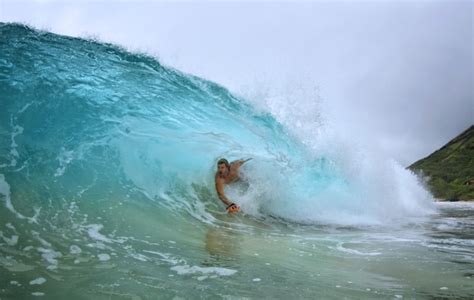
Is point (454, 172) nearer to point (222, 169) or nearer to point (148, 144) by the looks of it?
point (222, 169)

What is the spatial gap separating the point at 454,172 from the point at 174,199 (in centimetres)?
12190

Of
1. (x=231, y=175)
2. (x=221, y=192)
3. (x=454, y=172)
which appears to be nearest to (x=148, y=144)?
(x=231, y=175)

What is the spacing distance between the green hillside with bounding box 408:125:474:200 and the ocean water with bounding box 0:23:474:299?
273ft

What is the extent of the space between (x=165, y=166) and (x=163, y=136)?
4.50 ft

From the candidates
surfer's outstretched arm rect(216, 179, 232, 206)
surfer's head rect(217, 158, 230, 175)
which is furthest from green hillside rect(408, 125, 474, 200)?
surfer's outstretched arm rect(216, 179, 232, 206)

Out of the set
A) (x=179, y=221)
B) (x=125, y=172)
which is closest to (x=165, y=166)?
(x=125, y=172)

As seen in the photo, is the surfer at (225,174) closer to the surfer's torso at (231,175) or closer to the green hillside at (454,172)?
the surfer's torso at (231,175)

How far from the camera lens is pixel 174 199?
352 inches

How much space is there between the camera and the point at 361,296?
4270 millimetres

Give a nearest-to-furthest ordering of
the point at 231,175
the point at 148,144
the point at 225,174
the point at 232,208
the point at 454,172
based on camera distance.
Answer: the point at 232,208 → the point at 225,174 → the point at 231,175 → the point at 148,144 → the point at 454,172

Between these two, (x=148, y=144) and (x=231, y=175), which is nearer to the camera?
(x=231, y=175)

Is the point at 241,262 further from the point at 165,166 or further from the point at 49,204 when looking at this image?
the point at 165,166

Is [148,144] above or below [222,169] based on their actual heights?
above

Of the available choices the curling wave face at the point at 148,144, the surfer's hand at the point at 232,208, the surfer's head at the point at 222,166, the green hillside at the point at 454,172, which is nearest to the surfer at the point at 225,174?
the surfer's head at the point at 222,166
